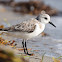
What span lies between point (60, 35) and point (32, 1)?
707 cm

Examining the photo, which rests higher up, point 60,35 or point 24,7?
point 24,7

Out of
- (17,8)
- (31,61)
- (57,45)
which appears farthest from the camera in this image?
(17,8)

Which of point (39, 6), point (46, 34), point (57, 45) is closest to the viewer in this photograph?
point (57, 45)

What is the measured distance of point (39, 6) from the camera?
14.9 metres

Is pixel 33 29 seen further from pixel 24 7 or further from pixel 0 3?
pixel 0 3

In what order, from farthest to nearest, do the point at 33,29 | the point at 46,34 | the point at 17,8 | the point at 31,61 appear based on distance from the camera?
the point at 17,8, the point at 46,34, the point at 33,29, the point at 31,61

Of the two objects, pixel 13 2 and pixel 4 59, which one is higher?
pixel 13 2

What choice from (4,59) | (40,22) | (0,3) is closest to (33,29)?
(40,22)

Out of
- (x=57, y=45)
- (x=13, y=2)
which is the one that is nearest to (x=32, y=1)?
(x=13, y=2)

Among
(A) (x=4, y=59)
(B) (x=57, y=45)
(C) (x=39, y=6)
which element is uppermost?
(C) (x=39, y=6)

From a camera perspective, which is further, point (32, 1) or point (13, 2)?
point (13, 2)

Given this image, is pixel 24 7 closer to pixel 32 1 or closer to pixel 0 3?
pixel 32 1

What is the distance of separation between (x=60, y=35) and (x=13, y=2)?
28.6ft

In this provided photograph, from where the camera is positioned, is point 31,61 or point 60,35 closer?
point 31,61
